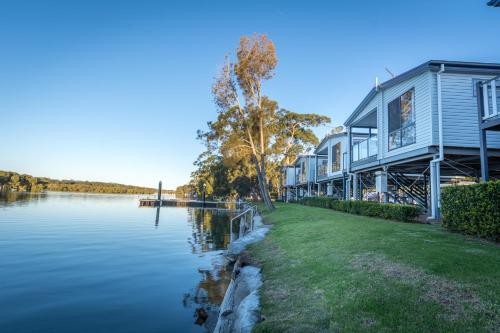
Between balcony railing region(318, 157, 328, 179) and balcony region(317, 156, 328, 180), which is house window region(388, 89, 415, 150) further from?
balcony railing region(318, 157, 328, 179)

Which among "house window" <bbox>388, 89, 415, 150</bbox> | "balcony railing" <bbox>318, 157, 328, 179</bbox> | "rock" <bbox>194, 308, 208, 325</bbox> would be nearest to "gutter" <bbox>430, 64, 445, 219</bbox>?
"house window" <bbox>388, 89, 415, 150</bbox>

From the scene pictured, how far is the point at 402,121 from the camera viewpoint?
1339 centimetres

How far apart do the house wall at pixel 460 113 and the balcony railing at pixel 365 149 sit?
505 centimetres

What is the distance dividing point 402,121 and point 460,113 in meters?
2.55

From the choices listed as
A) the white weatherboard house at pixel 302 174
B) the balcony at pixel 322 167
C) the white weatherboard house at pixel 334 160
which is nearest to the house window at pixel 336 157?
the white weatherboard house at pixel 334 160

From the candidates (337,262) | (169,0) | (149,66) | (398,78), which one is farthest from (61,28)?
(337,262)

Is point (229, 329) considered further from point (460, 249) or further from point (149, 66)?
point (149, 66)

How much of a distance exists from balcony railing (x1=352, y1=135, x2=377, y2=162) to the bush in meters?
8.06

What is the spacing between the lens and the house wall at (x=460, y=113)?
426 inches

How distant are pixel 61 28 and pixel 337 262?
26.3m

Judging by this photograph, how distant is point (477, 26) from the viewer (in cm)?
1598

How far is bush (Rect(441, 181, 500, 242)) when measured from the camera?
6.45m

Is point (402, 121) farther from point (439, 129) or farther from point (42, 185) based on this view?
point (42, 185)

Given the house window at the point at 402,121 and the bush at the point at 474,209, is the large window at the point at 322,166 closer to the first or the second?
the house window at the point at 402,121
